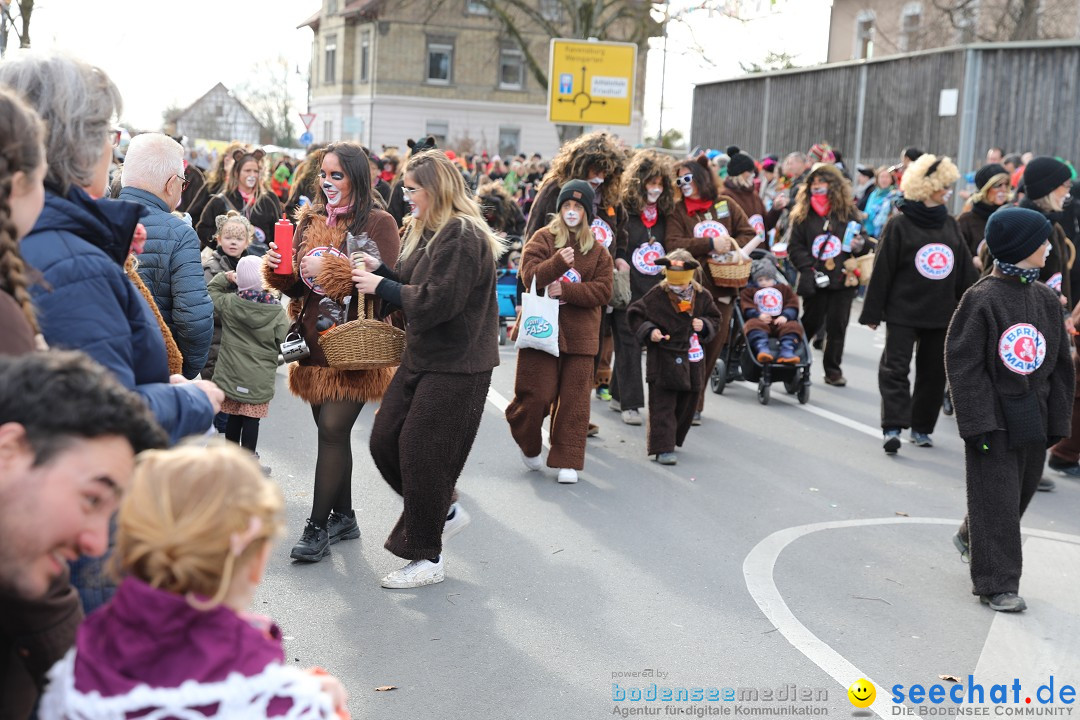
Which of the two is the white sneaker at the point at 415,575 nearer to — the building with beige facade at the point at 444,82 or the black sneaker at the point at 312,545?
the black sneaker at the point at 312,545

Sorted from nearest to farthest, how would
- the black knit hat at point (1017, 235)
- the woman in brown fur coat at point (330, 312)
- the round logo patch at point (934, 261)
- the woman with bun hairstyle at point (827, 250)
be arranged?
the black knit hat at point (1017, 235)
the woman in brown fur coat at point (330, 312)
the round logo patch at point (934, 261)
the woman with bun hairstyle at point (827, 250)

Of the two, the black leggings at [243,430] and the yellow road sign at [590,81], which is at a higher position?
the yellow road sign at [590,81]

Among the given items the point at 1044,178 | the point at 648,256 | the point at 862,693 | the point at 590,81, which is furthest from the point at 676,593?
the point at 590,81

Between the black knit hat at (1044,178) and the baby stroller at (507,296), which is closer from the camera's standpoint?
the black knit hat at (1044,178)

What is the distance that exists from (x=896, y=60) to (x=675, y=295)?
1881 cm

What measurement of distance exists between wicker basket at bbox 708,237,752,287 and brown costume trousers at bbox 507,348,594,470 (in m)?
2.07

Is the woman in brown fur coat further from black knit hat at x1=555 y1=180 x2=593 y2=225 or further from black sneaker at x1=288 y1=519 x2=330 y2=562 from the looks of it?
black knit hat at x1=555 y1=180 x2=593 y2=225

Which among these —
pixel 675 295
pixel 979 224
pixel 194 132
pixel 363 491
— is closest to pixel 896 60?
pixel 979 224

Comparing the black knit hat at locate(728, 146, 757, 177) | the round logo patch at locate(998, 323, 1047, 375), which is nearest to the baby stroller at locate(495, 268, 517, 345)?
the black knit hat at locate(728, 146, 757, 177)

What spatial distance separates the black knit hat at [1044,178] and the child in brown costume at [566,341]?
320 centimetres

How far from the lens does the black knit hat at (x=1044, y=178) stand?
29.9ft

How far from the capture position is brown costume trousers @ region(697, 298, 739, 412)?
993cm

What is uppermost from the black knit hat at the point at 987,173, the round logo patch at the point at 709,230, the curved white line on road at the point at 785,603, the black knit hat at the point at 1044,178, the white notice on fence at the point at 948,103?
the white notice on fence at the point at 948,103

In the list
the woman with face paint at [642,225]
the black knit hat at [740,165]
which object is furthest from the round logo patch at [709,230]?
the black knit hat at [740,165]
